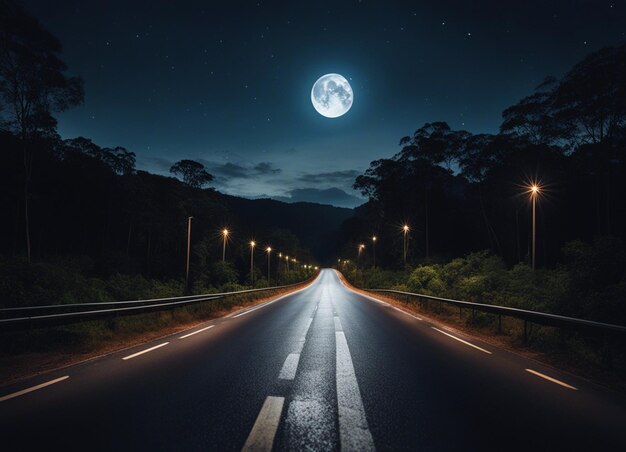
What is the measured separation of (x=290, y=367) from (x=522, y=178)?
1532 inches

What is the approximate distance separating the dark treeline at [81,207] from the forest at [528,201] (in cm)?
2016

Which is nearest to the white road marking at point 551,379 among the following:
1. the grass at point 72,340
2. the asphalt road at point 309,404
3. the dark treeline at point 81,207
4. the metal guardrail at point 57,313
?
the asphalt road at point 309,404

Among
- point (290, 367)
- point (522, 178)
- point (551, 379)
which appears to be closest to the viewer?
point (551, 379)

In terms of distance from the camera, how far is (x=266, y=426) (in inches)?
137

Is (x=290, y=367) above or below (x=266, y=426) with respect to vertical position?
below

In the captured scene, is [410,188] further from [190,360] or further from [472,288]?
[190,360]

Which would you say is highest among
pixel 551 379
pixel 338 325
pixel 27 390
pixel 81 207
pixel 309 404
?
pixel 81 207

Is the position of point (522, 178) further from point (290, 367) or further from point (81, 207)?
point (81, 207)

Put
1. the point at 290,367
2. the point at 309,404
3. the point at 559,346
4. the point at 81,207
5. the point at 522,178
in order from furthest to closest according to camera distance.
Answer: the point at 81,207, the point at 522,178, the point at 559,346, the point at 290,367, the point at 309,404

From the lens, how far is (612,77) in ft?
72.9

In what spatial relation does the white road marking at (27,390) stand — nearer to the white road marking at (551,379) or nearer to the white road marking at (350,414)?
the white road marking at (350,414)

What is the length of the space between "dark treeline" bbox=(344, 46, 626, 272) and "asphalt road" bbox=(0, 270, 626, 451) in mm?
12899

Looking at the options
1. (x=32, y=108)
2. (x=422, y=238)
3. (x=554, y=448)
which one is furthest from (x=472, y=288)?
(x=422, y=238)

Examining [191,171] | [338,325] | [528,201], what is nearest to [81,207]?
[191,171]
